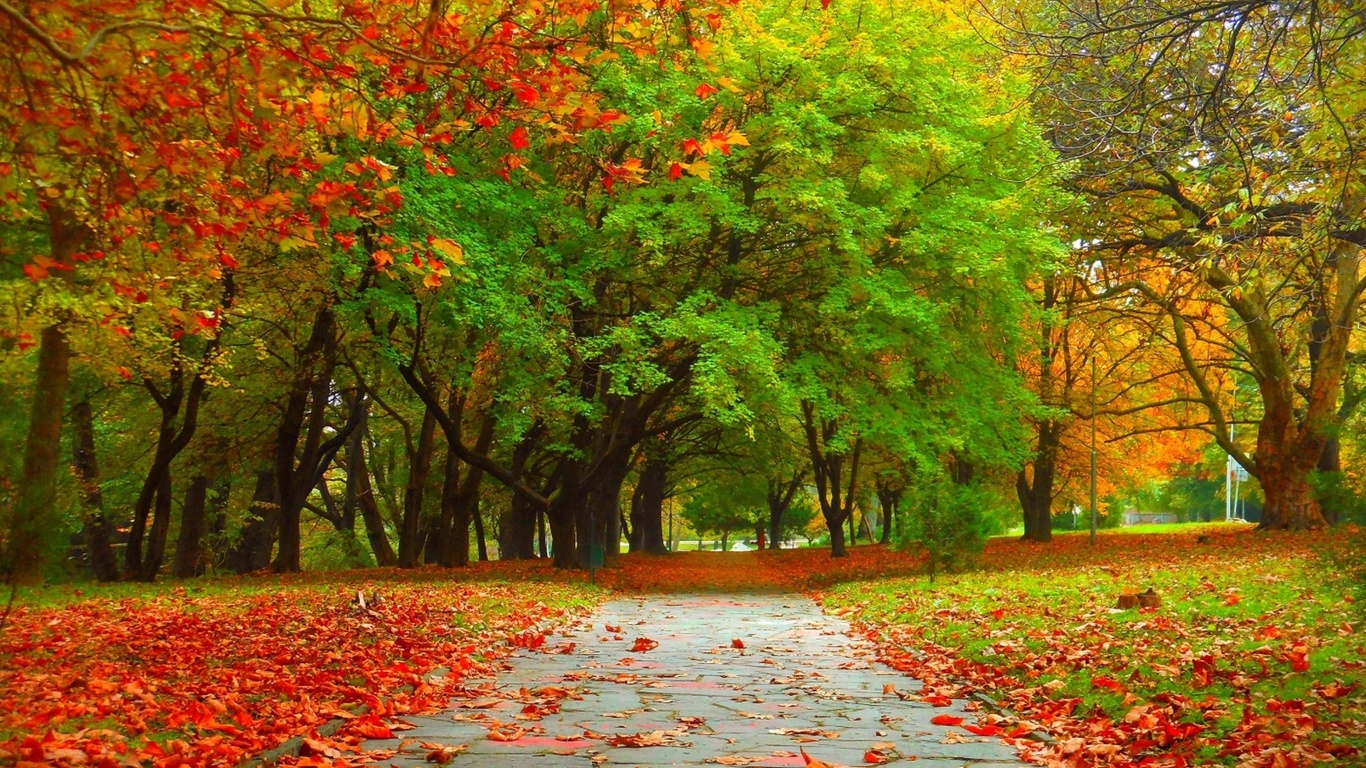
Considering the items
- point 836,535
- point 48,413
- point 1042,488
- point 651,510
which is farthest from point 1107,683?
point 651,510

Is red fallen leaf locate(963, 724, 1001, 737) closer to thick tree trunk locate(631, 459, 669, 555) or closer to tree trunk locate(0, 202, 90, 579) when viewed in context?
tree trunk locate(0, 202, 90, 579)

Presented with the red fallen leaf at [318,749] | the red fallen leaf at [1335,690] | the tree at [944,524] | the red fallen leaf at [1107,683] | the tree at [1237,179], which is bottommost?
the red fallen leaf at [318,749]

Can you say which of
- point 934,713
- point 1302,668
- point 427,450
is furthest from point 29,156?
point 427,450

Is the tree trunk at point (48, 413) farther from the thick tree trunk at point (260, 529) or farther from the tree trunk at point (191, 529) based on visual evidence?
the thick tree trunk at point (260, 529)

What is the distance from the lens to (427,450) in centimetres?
2759

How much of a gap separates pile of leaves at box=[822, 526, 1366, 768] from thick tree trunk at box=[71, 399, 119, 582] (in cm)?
1527

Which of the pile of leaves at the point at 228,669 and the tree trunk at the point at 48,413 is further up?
the tree trunk at the point at 48,413

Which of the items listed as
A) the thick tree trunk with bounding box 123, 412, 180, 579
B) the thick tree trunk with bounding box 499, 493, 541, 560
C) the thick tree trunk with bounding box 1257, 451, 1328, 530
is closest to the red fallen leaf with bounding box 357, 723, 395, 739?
the thick tree trunk with bounding box 123, 412, 180, 579

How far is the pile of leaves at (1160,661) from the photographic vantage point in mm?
5762

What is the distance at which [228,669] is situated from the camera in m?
8.05

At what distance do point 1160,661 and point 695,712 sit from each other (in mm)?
3369

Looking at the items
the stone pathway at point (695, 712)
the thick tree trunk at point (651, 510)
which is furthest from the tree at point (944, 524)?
the thick tree trunk at point (651, 510)

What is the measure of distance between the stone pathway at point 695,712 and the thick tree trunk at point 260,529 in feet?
59.5

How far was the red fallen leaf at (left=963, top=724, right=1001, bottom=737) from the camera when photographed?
6.66 meters
